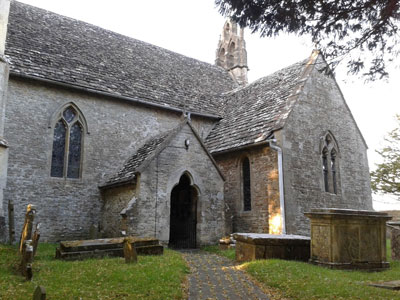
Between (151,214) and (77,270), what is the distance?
4.74 meters

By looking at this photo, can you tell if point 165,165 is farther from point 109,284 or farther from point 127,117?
point 109,284

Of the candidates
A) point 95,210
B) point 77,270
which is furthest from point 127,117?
point 77,270

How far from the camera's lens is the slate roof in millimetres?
15664

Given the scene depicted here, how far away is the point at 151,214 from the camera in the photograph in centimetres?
1273

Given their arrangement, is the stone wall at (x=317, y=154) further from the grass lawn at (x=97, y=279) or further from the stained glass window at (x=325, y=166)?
the grass lawn at (x=97, y=279)

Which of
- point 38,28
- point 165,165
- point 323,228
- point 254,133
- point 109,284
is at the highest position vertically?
point 38,28

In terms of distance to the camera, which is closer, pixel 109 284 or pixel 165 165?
pixel 109 284

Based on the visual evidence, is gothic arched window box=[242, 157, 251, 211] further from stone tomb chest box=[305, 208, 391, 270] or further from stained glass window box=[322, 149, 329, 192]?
stone tomb chest box=[305, 208, 391, 270]

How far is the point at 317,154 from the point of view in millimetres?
16312

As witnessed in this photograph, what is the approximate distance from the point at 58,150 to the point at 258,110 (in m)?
9.19

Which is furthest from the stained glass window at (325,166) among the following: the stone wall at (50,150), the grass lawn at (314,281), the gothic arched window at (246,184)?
the stone wall at (50,150)

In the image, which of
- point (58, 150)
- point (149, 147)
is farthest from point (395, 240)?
point (58, 150)

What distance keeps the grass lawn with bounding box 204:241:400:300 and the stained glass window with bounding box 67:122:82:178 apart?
29.2 ft

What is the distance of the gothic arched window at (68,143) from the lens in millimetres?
14938
